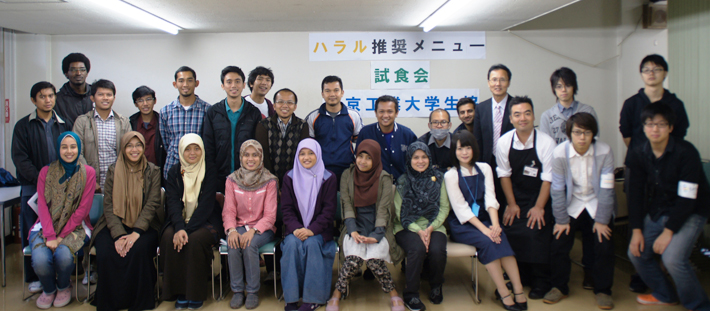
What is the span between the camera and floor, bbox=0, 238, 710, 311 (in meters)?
2.92

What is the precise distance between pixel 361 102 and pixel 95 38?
325 centimetres

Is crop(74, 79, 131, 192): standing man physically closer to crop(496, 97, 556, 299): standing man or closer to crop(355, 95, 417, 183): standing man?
crop(355, 95, 417, 183): standing man

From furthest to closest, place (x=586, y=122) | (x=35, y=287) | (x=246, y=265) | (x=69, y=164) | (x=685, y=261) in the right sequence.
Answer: (x=35, y=287) < (x=69, y=164) < (x=246, y=265) < (x=586, y=122) < (x=685, y=261)

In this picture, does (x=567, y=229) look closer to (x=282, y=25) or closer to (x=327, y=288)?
(x=327, y=288)

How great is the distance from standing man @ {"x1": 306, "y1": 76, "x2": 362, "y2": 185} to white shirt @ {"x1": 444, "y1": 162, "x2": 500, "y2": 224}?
0.89 m

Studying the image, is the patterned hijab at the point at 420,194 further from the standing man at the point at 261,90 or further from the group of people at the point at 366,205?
the standing man at the point at 261,90

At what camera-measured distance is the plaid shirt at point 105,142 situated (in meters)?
3.44

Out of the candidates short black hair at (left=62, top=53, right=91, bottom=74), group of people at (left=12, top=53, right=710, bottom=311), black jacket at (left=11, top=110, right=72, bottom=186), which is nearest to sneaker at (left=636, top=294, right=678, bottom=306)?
group of people at (left=12, top=53, right=710, bottom=311)

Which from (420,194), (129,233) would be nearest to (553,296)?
(420,194)

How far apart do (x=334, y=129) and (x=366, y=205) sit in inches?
30.8

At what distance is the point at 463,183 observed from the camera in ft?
10.1

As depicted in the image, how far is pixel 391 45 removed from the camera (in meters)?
4.93

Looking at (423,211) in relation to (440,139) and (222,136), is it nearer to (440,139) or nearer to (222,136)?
(440,139)

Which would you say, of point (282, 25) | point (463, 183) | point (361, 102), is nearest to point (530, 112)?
point (463, 183)
